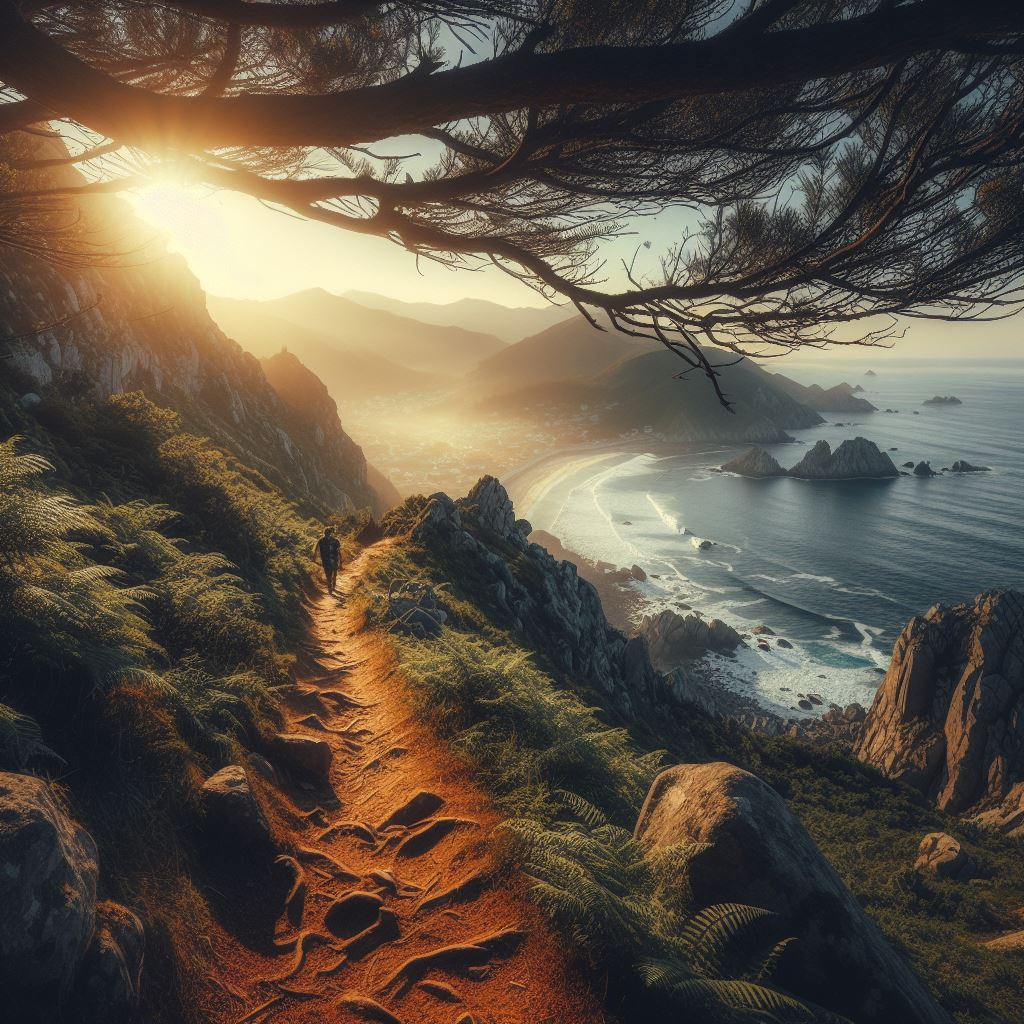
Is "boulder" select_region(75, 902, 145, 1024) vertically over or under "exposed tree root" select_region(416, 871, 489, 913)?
over

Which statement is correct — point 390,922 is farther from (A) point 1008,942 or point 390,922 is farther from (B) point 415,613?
(A) point 1008,942

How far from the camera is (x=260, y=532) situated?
48.1ft

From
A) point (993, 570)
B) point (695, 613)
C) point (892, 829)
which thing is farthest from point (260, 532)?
point (993, 570)

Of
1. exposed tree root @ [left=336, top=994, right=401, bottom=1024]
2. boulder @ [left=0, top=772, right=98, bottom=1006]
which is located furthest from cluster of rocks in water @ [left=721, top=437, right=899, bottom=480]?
boulder @ [left=0, top=772, right=98, bottom=1006]

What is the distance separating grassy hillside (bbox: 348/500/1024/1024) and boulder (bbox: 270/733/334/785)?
4.96 feet

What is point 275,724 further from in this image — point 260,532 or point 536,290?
point 260,532

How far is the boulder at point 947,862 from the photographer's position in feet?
67.5

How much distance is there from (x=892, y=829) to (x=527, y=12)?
32348mm

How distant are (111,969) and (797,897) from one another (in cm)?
511

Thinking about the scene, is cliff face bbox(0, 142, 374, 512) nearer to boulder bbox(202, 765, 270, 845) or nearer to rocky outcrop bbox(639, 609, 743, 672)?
boulder bbox(202, 765, 270, 845)

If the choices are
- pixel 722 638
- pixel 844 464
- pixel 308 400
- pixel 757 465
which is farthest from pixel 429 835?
pixel 757 465

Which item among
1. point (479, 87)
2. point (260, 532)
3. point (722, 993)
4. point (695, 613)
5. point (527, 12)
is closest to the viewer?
point (479, 87)

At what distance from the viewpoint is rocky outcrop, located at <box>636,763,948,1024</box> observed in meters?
4.52

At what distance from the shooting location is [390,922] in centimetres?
441
